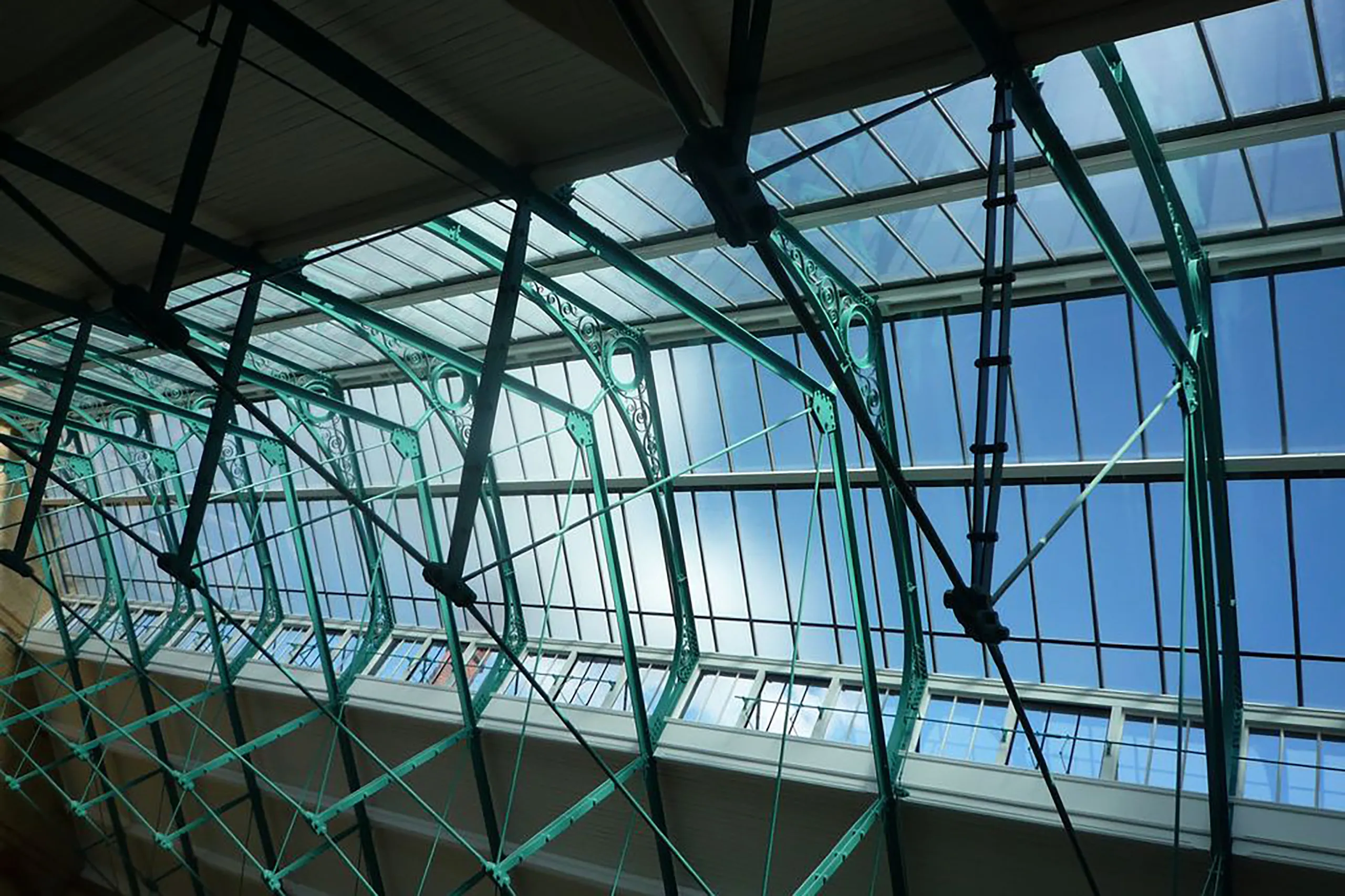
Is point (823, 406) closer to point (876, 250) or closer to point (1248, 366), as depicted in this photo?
point (876, 250)

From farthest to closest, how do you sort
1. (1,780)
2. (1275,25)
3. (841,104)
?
(1,780) → (1275,25) → (841,104)

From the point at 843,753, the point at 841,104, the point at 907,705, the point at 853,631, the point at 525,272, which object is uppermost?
the point at 525,272

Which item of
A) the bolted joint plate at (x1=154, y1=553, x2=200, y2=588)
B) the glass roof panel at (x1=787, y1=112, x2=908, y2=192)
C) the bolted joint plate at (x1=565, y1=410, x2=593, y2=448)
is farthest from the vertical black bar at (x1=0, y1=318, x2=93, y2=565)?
the glass roof panel at (x1=787, y1=112, x2=908, y2=192)

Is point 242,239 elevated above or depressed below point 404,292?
below

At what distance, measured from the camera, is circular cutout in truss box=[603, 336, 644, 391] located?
54.5 feet

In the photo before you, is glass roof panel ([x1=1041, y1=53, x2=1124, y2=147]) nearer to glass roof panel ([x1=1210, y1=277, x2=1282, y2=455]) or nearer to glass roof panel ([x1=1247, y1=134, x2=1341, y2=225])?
glass roof panel ([x1=1247, y1=134, x2=1341, y2=225])

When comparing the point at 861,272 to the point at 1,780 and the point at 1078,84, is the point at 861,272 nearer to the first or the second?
the point at 1078,84

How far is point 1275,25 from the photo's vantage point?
953 centimetres

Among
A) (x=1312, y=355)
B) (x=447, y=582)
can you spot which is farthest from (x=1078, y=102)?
(x=447, y=582)

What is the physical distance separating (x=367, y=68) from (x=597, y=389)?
41.3 feet

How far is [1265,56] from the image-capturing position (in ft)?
31.9

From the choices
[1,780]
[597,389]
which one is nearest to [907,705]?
[597,389]

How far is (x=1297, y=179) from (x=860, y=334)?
21.2ft

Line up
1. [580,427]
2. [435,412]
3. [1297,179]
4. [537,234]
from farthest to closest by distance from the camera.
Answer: [435,412] < [580,427] < [537,234] < [1297,179]
